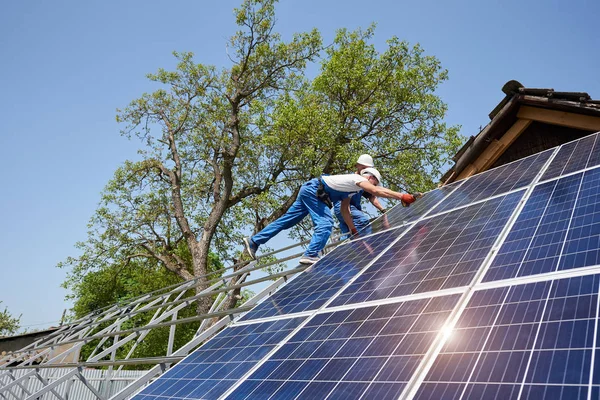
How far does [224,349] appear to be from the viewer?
4629 millimetres

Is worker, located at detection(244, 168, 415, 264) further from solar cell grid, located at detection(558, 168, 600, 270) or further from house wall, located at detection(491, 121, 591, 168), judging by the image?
house wall, located at detection(491, 121, 591, 168)

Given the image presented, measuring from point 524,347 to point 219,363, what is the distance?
2.82m

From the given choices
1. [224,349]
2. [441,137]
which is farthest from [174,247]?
[224,349]

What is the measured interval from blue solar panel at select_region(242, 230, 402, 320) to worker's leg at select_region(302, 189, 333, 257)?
0.27 metres

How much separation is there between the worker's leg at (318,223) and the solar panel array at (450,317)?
1009 mm

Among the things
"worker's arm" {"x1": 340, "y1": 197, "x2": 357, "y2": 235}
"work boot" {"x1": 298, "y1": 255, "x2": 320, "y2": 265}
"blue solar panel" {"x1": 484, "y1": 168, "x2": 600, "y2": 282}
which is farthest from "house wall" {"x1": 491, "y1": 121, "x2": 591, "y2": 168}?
"work boot" {"x1": 298, "y1": 255, "x2": 320, "y2": 265}

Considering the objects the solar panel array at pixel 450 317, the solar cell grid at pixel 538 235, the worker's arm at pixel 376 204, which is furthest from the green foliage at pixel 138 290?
the solar cell grid at pixel 538 235

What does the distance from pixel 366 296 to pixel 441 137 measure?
698 inches

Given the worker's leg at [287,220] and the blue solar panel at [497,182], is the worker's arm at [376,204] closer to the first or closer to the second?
the worker's leg at [287,220]

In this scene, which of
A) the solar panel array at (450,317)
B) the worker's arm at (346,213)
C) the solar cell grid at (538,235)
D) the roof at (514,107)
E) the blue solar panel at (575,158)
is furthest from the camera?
the worker's arm at (346,213)

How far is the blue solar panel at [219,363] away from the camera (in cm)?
376

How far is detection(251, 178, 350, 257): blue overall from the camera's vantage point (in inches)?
279

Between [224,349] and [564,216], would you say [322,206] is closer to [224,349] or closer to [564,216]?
[224,349]

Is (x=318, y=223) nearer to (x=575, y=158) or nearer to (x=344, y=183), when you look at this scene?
(x=344, y=183)
